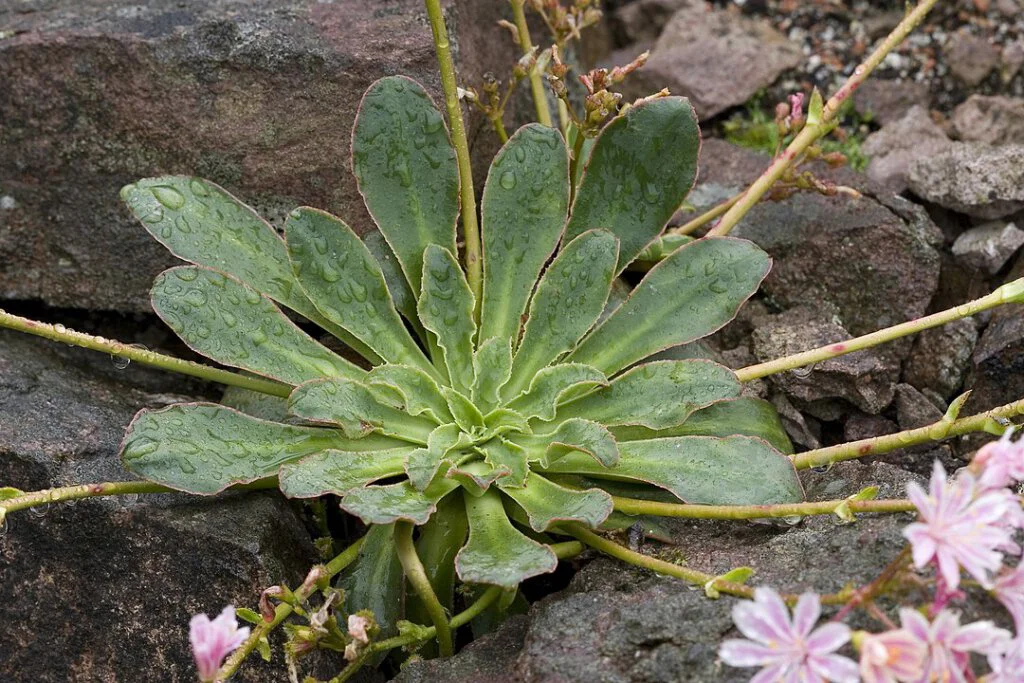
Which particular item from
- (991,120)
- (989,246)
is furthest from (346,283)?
(991,120)

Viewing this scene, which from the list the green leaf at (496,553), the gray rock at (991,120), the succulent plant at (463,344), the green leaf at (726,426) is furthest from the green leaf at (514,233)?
the gray rock at (991,120)

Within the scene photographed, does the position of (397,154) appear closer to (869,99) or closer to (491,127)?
(491,127)

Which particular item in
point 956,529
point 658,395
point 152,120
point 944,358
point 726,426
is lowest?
point 944,358

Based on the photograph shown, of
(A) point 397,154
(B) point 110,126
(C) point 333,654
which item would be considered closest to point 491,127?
(A) point 397,154

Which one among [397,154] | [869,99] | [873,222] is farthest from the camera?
[869,99]

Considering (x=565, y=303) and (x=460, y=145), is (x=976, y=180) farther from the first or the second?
(x=460, y=145)
